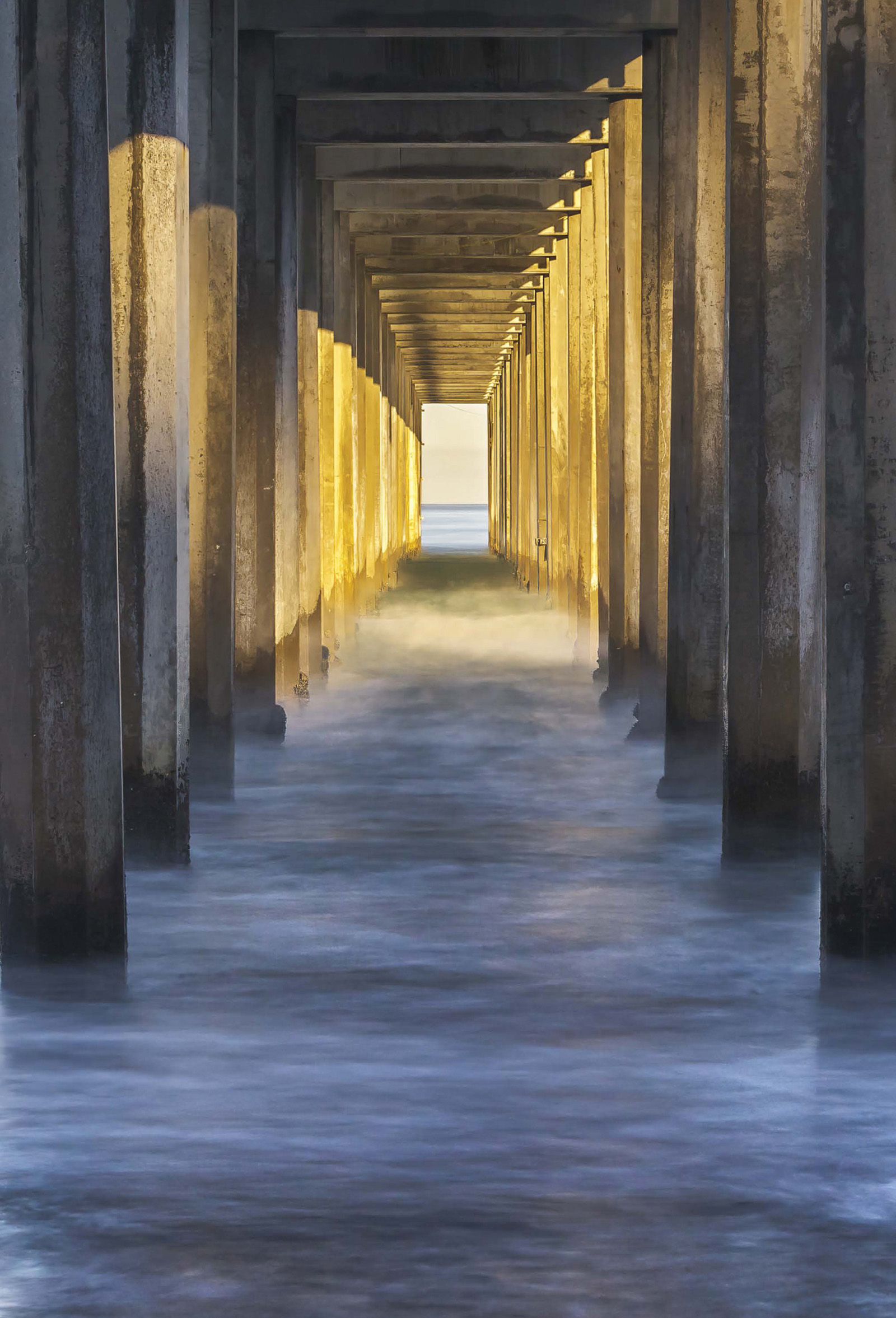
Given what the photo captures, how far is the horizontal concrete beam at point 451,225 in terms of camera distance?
67.9ft

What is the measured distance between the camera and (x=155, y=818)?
7.88 meters

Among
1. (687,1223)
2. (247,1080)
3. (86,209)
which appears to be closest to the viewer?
(687,1223)

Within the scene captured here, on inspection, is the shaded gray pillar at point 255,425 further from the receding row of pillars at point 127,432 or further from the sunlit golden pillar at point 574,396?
the sunlit golden pillar at point 574,396

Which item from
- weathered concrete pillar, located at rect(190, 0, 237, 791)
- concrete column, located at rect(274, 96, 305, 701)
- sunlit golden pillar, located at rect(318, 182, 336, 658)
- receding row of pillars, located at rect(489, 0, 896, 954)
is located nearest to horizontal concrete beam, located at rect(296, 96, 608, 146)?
concrete column, located at rect(274, 96, 305, 701)

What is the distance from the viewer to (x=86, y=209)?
575 cm

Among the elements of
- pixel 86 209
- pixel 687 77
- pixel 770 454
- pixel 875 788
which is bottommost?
pixel 875 788

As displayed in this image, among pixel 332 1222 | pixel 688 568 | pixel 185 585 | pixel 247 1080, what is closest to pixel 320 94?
pixel 688 568

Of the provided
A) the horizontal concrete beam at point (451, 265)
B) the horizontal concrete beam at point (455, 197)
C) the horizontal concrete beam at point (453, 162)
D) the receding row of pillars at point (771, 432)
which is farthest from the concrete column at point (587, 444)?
the horizontal concrete beam at point (451, 265)

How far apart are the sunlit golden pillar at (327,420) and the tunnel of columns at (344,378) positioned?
6 cm

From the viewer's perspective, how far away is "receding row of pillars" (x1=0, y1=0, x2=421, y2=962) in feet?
18.9

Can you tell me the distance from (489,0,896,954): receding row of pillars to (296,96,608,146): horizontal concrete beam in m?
2.54

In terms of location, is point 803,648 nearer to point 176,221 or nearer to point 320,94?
point 176,221

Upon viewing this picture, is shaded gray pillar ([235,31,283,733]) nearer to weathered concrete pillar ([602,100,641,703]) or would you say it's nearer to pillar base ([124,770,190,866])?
weathered concrete pillar ([602,100,641,703])

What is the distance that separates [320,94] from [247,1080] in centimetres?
1032
